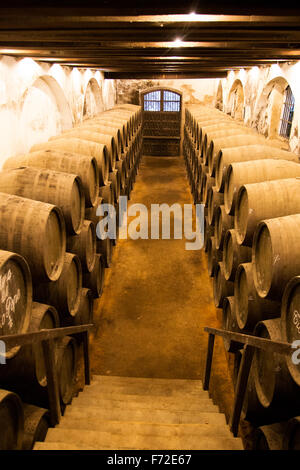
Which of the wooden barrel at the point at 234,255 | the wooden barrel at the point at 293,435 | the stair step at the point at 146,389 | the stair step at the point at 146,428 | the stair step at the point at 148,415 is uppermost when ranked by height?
the wooden barrel at the point at 234,255

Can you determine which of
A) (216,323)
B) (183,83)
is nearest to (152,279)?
(216,323)

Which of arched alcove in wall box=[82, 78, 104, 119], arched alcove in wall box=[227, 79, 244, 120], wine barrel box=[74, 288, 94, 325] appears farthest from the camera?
arched alcove in wall box=[227, 79, 244, 120]

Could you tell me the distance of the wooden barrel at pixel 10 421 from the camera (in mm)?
1872

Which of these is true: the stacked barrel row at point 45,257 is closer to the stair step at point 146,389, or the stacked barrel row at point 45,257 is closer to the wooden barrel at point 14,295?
the wooden barrel at point 14,295

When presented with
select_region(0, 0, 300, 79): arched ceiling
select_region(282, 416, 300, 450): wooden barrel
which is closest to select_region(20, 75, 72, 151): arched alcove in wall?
select_region(0, 0, 300, 79): arched ceiling

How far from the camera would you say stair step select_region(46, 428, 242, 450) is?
2.19 metres

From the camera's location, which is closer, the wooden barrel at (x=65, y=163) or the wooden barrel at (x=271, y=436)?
the wooden barrel at (x=271, y=436)

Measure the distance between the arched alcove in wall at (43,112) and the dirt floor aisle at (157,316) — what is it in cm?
274

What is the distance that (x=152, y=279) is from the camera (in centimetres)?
577

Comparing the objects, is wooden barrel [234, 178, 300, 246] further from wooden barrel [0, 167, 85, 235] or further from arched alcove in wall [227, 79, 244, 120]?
arched alcove in wall [227, 79, 244, 120]

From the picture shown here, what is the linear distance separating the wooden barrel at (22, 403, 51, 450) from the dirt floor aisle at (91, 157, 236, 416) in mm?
1630

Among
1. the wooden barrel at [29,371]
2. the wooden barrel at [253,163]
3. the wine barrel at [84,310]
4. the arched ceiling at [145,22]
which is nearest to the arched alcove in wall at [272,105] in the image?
the arched ceiling at [145,22]
